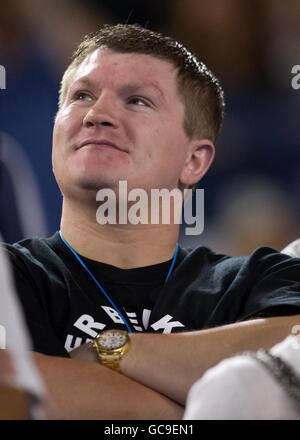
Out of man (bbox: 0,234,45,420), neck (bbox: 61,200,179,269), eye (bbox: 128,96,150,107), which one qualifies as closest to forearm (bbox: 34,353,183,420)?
man (bbox: 0,234,45,420)

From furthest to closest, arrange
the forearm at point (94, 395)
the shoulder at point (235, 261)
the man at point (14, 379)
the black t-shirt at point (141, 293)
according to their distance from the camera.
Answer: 1. the shoulder at point (235, 261)
2. the black t-shirt at point (141, 293)
3. the forearm at point (94, 395)
4. the man at point (14, 379)

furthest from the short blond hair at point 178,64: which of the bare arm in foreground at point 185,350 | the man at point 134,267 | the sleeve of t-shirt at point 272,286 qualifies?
the bare arm in foreground at point 185,350

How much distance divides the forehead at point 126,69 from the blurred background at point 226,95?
0.11m

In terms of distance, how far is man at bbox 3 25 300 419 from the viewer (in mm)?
646

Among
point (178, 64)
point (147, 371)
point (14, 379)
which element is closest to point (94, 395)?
point (147, 371)

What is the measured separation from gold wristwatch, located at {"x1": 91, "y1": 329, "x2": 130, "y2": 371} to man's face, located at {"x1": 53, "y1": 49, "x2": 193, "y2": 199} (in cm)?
23

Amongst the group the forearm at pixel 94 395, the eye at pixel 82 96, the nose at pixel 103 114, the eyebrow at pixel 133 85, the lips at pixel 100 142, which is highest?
the eyebrow at pixel 133 85

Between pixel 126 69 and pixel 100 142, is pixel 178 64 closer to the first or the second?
pixel 126 69

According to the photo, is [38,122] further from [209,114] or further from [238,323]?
[238,323]

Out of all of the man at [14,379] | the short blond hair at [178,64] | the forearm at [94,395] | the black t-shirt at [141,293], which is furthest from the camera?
the short blond hair at [178,64]

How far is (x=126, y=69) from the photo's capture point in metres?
0.90

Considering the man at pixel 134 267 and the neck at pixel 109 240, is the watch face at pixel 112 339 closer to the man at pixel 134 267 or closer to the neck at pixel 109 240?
the man at pixel 134 267

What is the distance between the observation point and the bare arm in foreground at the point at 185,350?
65 centimetres

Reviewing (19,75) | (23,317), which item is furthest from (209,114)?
(23,317)
